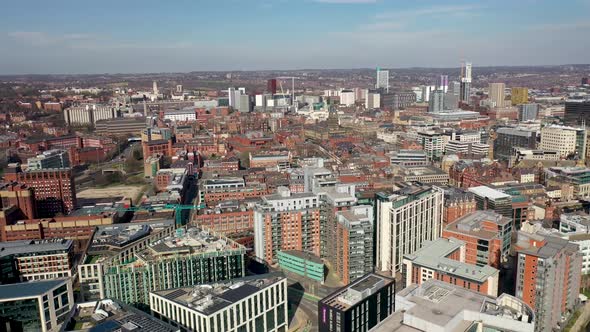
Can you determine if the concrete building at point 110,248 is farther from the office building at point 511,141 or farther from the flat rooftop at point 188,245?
the office building at point 511,141

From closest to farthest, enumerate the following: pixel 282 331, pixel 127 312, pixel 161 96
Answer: pixel 127 312
pixel 282 331
pixel 161 96

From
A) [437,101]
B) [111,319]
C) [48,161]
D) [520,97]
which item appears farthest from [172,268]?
[520,97]

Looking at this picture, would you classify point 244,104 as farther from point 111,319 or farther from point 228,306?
point 111,319

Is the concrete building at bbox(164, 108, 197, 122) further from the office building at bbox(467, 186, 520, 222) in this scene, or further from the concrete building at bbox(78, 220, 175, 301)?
the office building at bbox(467, 186, 520, 222)

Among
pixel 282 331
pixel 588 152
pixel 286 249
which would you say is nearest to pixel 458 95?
pixel 588 152

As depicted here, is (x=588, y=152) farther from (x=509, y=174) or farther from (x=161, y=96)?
(x=161, y=96)

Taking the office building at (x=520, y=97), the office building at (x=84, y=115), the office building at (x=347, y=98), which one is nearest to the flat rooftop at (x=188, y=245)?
the office building at (x=84, y=115)
